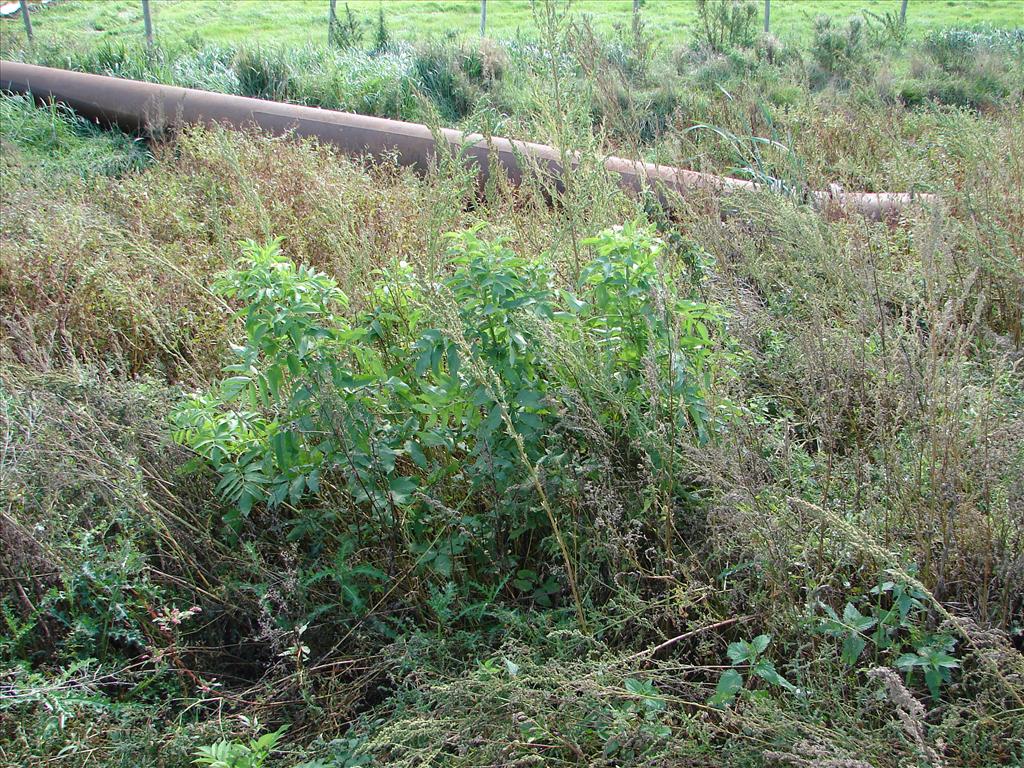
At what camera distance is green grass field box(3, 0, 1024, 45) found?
1548 centimetres

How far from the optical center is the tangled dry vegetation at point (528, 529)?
208 centimetres

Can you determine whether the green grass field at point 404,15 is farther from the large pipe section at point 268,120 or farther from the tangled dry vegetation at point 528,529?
the tangled dry vegetation at point 528,529

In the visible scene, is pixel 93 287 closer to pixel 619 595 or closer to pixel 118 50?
pixel 619 595

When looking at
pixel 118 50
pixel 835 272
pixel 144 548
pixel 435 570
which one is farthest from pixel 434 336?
pixel 118 50

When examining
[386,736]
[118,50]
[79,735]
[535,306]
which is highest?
[118,50]

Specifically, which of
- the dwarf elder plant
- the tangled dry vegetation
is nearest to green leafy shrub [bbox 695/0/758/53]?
the tangled dry vegetation

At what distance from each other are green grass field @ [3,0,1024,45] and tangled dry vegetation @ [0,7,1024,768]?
41.3 ft

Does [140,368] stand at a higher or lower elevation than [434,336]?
lower

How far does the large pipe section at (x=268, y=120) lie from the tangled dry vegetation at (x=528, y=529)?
2.34m

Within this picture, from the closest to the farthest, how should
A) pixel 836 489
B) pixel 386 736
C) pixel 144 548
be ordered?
1. pixel 386 736
2. pixel 836 489
3. pixel 144 548

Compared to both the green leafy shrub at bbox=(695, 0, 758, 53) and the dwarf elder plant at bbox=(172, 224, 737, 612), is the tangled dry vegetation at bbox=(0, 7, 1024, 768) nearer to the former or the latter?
the dwarf elder plant at bbox=(172, 224, 737, 612)

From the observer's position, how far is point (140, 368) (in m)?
4.23

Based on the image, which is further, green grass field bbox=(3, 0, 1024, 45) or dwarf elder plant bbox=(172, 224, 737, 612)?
green grass field bbox=(3, 0, 1024, 45)

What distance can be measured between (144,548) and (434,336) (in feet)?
4.41
